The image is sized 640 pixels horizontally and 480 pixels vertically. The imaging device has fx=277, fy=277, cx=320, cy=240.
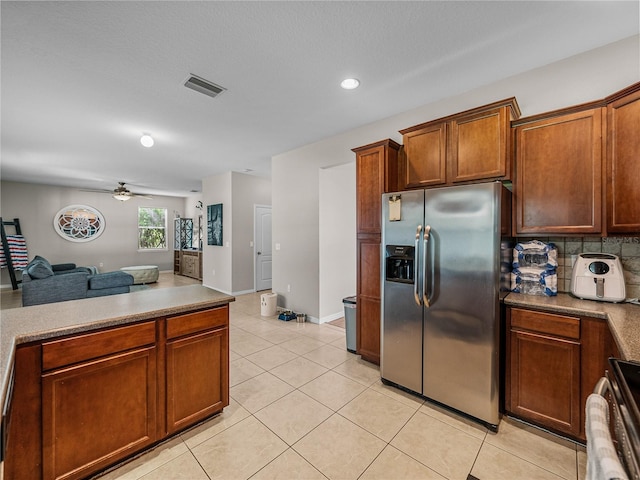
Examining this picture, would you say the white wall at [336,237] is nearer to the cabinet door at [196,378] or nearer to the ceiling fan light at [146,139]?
the cabinet door at [196,378]

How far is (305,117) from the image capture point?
133 inches

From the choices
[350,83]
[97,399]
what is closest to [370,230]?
[350,83]

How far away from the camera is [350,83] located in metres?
2.59

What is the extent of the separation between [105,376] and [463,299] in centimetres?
239

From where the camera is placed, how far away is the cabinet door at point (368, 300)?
115 inches

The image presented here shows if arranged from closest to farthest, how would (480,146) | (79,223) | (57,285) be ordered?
(480,146)
(57,285)
(79,223)

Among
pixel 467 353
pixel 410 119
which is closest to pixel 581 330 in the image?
pixel 467 353

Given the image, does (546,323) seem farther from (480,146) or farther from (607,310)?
(480,146)

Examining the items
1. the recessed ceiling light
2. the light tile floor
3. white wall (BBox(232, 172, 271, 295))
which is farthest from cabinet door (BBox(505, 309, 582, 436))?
white wall (BBox(232, 172, 271, 295))

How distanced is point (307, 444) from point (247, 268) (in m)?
5.03

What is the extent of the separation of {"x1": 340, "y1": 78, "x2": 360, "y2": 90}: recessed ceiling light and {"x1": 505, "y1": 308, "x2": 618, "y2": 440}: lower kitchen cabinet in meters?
2.31

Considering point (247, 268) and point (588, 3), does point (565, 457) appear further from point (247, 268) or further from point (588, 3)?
point (247, 268)

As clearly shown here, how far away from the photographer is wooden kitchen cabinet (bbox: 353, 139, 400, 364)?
2.89 m

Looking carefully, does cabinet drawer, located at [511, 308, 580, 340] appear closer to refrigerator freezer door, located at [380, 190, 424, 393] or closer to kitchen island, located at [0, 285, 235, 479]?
refrigerator freezer door, located at [380, 190, 424, 393]
